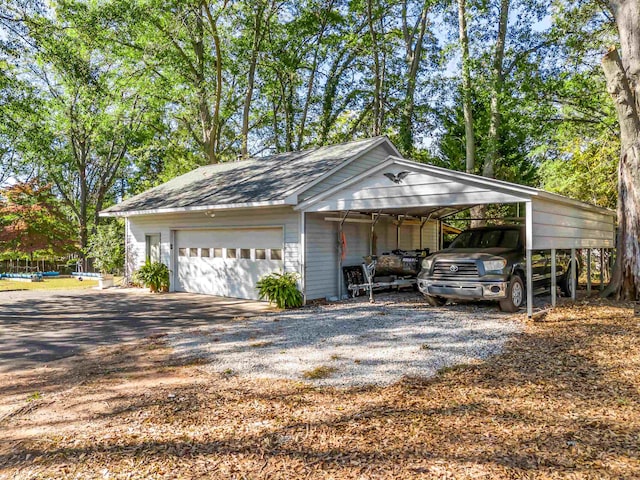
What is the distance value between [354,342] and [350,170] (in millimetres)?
7338

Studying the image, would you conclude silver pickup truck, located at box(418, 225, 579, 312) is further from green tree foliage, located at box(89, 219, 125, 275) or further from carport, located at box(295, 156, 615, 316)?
green tree foliage, located at box(89, 219, 125, 275)

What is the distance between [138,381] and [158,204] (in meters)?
10.4

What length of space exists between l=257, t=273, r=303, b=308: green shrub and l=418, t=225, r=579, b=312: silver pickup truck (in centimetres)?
308

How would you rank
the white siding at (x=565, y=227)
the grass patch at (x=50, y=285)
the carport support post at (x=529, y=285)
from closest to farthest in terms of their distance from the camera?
the carport support post at (x=529, y=285)
the white siding at (x=565, y=227)
the grass patch at (x=50, y=285)

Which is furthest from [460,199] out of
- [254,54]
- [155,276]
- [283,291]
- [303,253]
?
[254,54]

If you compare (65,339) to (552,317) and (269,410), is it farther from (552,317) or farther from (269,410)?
(552,317)

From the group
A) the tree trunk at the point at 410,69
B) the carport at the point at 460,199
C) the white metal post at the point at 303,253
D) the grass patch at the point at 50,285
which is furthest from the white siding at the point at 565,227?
the grass patch at the point at 50,285

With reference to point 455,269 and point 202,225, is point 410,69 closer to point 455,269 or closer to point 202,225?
point 202,225

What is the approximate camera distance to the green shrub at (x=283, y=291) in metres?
10.5

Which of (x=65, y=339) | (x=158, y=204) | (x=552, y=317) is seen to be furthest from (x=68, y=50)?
(x=552, y=317)

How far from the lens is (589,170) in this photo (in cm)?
1678

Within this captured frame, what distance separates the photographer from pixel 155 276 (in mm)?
14391

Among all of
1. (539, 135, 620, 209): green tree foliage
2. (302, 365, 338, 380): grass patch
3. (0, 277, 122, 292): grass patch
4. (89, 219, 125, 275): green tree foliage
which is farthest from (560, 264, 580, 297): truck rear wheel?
(0, 277, 122, 292): grass patch

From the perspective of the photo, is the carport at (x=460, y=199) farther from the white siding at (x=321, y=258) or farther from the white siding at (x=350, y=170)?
the white siding at (x=350, y=170)
